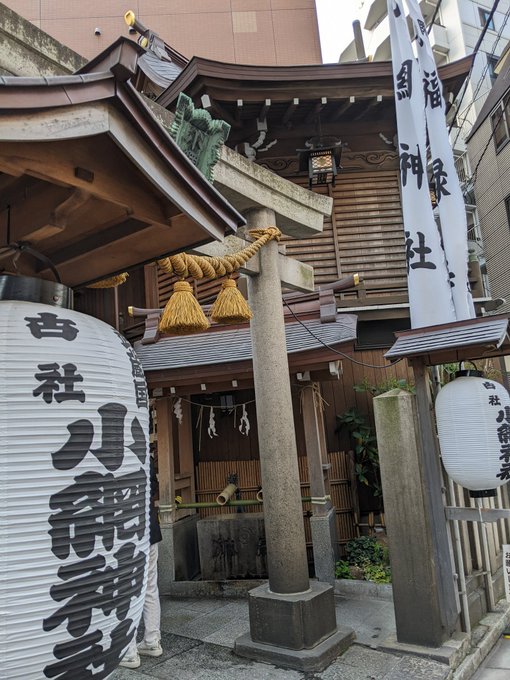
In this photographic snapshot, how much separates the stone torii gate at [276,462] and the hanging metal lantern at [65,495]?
3002 mm

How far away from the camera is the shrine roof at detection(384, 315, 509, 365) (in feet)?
16.0

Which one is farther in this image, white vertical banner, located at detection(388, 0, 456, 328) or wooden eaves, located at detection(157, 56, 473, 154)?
wooden eaves, located at detection(157, 56, 473, 154)

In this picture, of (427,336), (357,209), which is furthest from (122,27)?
(427,336)

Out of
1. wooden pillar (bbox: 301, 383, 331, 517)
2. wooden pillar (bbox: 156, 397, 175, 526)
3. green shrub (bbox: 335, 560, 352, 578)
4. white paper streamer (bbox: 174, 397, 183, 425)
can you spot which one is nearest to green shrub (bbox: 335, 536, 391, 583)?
green shrub (bbox: 335, 560, 352, 578)

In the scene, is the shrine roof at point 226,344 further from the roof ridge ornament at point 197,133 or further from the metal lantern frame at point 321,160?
the roof ridge ornament at point 197,133

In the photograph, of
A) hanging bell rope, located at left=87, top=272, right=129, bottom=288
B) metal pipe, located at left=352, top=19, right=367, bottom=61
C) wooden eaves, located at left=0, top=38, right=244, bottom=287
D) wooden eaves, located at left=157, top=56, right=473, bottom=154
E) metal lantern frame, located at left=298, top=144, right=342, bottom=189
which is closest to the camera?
wooden eaves, located at left=0, top=38, right=244, bottom=287

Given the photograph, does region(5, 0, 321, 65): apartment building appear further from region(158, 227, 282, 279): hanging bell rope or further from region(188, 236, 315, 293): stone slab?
region(158, 227, 282, 279): hanging bell rope

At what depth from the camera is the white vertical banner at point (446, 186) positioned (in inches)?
274

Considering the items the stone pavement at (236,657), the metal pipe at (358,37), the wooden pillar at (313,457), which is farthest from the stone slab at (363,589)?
the metal pipe at (358,37)

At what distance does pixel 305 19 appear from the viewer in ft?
49.4

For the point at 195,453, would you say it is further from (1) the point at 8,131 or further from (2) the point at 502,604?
(1) the point at 8,131

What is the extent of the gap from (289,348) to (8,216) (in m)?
5.45

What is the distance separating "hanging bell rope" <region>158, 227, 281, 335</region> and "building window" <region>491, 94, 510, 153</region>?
15.6 metres

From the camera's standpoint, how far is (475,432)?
481 cm
